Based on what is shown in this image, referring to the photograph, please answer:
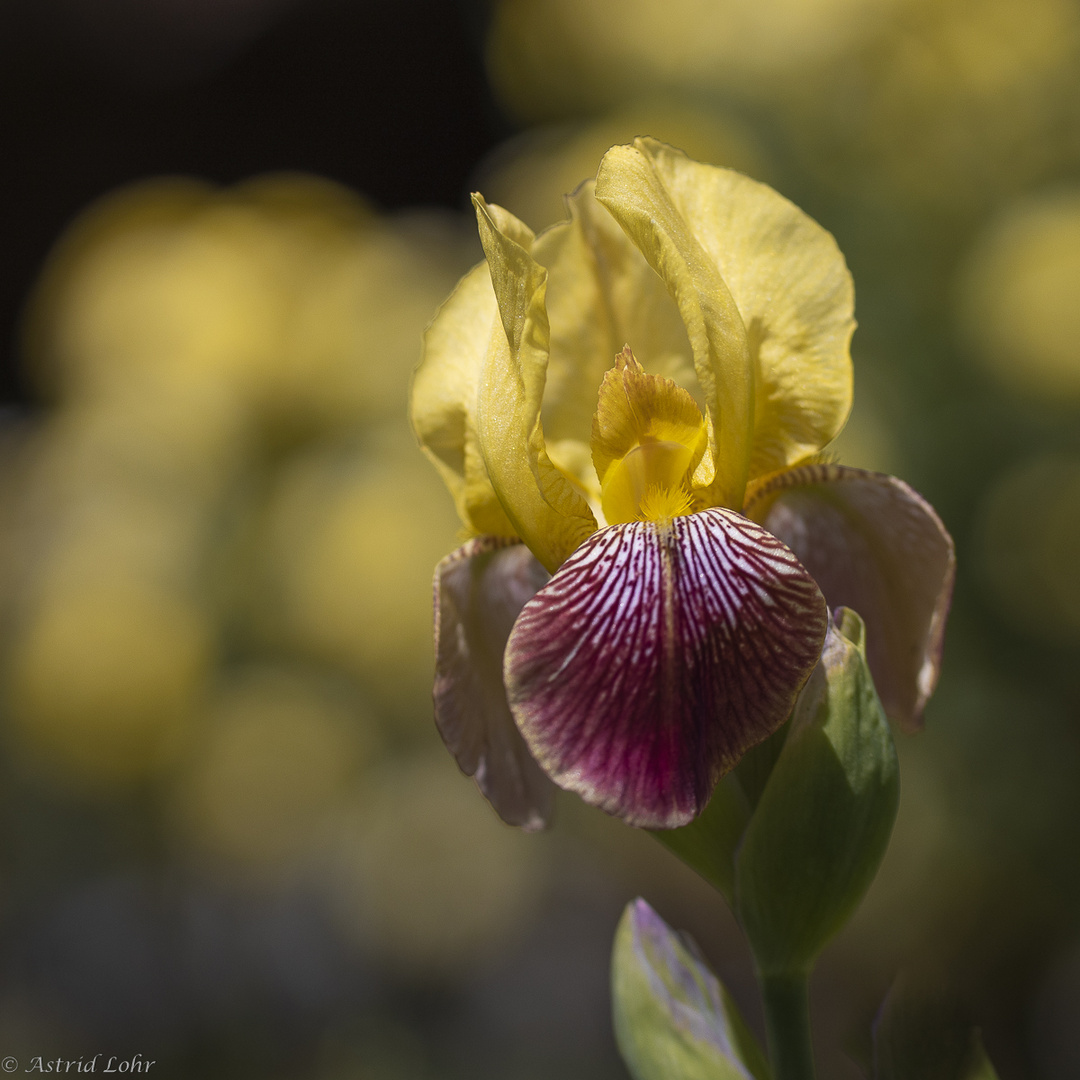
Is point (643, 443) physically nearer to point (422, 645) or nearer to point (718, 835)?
point (718, 835)

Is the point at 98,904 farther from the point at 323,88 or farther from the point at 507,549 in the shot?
the point at 323,88

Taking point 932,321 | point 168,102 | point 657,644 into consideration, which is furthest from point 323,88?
point 657,644

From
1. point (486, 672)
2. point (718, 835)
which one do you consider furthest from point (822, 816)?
point (486, 672)

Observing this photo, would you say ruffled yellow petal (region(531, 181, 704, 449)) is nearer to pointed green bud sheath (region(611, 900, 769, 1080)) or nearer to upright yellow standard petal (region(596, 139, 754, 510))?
upright yellow standard petal (region(596, 139, 754, 510))

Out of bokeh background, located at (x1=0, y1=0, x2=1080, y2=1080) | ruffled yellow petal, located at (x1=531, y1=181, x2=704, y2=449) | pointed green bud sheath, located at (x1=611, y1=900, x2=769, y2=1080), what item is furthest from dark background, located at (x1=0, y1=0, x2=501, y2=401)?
pointed green bud sheath, located at (x1=611, y1=900, x2=769, y2=1080)

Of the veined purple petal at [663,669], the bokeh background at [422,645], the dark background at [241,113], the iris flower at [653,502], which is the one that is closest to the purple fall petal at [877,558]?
the iris flower at [653,502]

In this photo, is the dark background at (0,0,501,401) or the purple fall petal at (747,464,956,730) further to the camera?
the dark background at (0,0,501,401)

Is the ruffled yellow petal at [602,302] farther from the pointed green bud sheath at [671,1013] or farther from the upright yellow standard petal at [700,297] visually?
the pointed green bud sheath at [671,1013]
